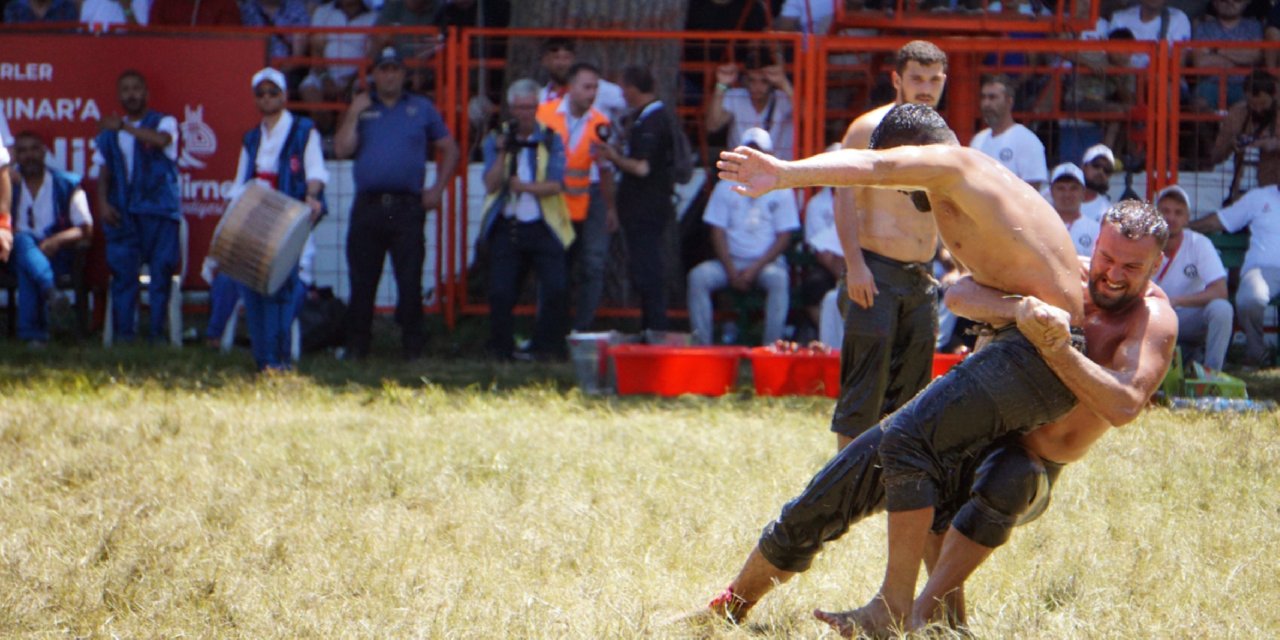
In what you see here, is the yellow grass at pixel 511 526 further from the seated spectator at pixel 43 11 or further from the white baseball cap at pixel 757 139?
the seated spectator at pixel 43 11

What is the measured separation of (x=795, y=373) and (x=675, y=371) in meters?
0.72

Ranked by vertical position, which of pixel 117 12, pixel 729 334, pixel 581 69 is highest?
pixel 117 12

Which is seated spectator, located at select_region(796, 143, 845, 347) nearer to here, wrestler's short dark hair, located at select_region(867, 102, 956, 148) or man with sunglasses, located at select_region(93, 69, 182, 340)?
man with sunglasses, located at select_region(93, 69, 182, 340)

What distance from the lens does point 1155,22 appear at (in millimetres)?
13625

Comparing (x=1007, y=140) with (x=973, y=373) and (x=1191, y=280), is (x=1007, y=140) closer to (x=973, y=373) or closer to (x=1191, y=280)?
(x=1191, y=280)

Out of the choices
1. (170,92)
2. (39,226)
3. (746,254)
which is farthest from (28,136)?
(746,254)

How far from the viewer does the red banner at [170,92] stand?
12.5m

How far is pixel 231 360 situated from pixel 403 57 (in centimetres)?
300

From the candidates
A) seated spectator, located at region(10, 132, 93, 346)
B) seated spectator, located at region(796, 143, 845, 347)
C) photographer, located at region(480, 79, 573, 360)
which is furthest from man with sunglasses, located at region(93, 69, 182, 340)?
seated spectator, located at region(796, 143, 845, 347)

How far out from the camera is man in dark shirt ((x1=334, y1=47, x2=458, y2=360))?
1156 cm

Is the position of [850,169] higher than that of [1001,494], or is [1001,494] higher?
[850,169]

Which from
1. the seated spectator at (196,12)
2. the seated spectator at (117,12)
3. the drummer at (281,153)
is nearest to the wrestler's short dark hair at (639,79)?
the drummer at (281,153)

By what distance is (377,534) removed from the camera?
5.98 meters

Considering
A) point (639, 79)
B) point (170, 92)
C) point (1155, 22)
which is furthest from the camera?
point (1155, 22)
